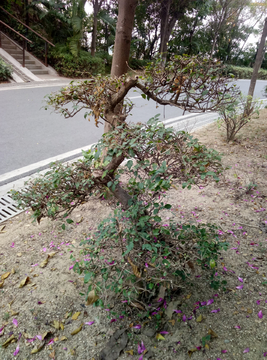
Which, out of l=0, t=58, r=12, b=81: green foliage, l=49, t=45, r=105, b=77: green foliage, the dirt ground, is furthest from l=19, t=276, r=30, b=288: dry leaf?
l=49, t=45, r=105, b=77: green foliage

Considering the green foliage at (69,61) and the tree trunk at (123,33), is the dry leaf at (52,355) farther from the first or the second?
the green foliage at (69,61)

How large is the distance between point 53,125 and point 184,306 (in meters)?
5.04

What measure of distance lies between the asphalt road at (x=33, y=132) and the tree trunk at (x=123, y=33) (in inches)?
62.5

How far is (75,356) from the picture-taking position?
173 centimetres

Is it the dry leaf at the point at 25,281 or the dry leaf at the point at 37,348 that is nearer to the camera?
the dry leaf at the point at 37,348

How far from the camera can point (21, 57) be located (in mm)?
11594

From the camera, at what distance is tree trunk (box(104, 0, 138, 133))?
290 cm

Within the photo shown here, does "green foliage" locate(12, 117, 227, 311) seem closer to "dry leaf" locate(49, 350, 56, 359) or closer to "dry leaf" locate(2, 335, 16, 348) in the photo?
"dry leaf" locate(49, 350, 56, 359)

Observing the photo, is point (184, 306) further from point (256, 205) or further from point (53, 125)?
point (53, 125)

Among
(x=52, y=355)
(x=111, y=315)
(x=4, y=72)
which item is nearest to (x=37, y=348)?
(x=52, y=355)

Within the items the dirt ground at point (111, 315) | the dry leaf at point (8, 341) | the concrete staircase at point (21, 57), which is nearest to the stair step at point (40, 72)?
the concrete staircase at point (21, 57)

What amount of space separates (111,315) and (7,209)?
199 cm

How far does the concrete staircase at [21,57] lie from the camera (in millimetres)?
11406

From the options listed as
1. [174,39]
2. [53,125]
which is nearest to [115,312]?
[53,125]
